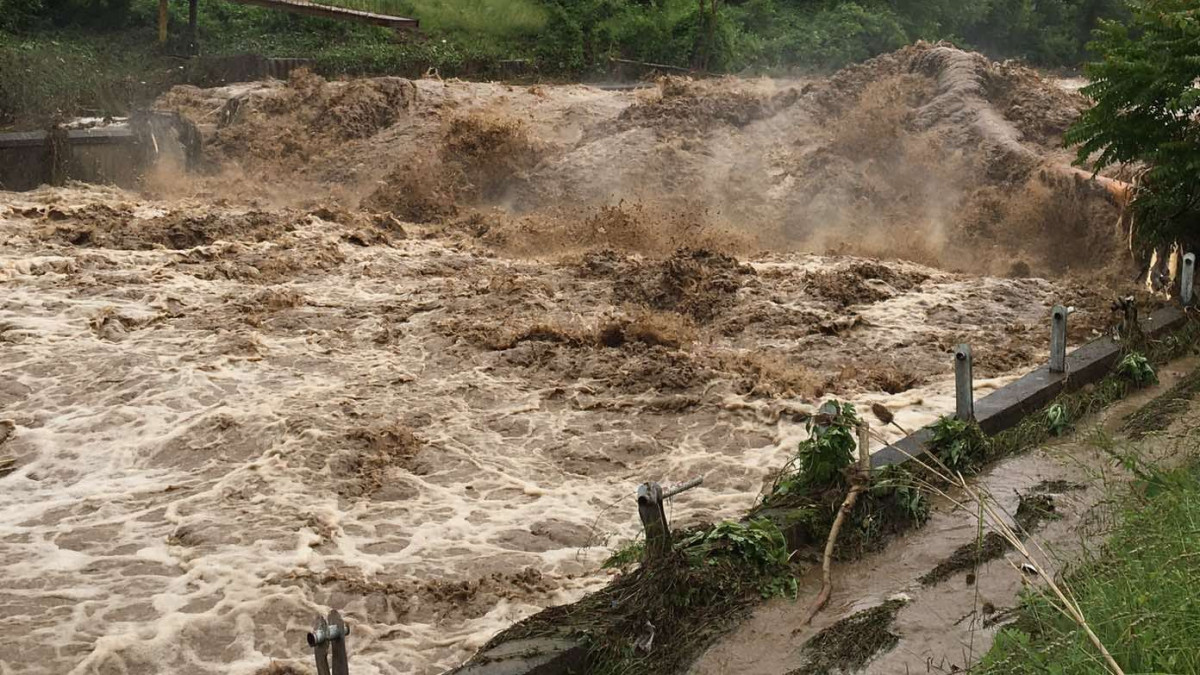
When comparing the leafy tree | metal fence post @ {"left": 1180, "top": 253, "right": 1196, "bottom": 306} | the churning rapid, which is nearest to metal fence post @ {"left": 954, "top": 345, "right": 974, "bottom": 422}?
the churning rapid

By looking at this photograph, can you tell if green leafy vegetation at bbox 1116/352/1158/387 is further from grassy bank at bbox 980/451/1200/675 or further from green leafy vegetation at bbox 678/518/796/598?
green leafy vegetation at bbox 678/518/796/598

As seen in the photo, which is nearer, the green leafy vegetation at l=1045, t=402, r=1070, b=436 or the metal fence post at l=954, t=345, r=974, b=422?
the metal fence post at l=954, t=345, r=974, b=422

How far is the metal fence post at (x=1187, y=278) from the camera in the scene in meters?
8.52

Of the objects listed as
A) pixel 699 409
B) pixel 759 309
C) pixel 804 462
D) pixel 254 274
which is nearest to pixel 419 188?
pixel 254 274

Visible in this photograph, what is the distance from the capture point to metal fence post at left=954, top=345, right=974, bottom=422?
6473mm

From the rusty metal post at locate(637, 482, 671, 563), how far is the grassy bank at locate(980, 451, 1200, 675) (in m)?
1.31

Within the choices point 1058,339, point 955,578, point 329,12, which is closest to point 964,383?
point 1058,339

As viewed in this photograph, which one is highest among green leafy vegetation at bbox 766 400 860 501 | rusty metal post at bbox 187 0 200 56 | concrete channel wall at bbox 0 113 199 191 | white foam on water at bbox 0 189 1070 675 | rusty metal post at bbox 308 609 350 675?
rusty metal post at bbox 187 0 200 56

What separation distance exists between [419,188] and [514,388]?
7.10 metres

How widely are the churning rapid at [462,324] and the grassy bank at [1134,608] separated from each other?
2.43 metres

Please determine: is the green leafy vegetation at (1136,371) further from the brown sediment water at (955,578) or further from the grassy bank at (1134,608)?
the grassy bank at (1134,608)

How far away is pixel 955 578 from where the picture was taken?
16.7ft

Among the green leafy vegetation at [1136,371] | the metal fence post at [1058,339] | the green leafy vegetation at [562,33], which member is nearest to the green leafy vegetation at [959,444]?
the metal fence post at [1058,339]

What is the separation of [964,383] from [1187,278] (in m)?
3.11
